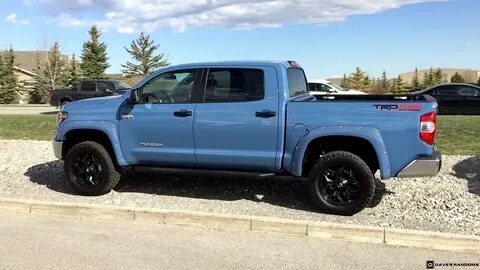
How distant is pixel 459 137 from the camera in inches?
448

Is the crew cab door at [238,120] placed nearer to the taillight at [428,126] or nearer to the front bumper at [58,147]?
the taillight at [428,126]

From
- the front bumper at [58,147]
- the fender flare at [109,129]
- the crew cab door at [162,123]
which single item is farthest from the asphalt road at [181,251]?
the front bumper at [58,147]

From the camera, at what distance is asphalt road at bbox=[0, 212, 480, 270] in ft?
16.1

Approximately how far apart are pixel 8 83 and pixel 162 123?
44161 millimetres

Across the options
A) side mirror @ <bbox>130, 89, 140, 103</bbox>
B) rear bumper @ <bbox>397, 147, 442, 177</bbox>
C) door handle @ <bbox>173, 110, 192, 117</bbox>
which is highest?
side mirror @ <bbox>130, 89, 140, 103</bbox>

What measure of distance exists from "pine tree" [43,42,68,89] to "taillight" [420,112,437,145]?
47.8m

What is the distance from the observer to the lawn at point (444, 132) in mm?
10219

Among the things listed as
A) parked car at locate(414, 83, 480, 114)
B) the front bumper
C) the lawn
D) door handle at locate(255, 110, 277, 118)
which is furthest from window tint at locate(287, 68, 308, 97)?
parked car at locate(414, 83, 480, 114)

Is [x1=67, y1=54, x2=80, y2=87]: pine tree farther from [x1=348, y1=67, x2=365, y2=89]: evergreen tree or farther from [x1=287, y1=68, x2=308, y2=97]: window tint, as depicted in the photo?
[x1=287, y1=68, x2=308, y2=97]: window tint

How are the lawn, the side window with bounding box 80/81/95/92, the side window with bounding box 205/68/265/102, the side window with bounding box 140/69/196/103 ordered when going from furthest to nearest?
the side window with bounding box 80/81/95/92, the lawn, the side window with bounding box 140/69/196/103, the side window with bounding box 205/68/265/102

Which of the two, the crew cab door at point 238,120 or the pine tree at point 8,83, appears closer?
the crew cab door at point 238,120

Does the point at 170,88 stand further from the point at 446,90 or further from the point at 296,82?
the point at 446,90

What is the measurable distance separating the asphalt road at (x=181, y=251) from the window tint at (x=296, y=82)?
2.09m

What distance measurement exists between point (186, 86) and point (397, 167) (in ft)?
9.49
